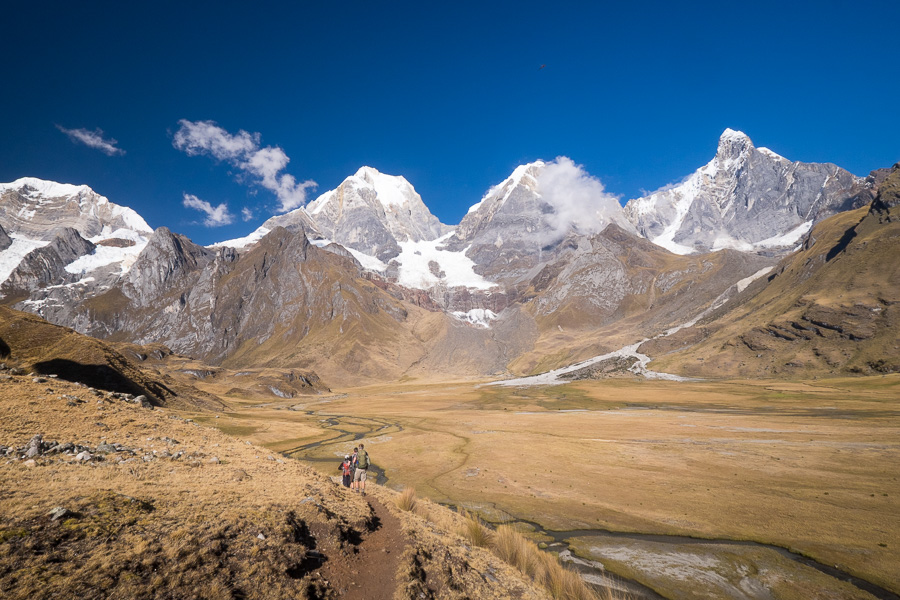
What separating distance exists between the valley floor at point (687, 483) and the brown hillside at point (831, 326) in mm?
66754

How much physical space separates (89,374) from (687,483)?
8213 centimetres

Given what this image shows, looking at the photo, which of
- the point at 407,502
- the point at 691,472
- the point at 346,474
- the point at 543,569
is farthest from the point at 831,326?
the point at 346,474

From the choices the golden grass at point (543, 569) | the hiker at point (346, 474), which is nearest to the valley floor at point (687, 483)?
the golden grass at point (543, 569)

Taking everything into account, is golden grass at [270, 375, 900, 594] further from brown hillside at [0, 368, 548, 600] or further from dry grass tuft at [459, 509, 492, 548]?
brown hillside at [0, 368, 548, 600]

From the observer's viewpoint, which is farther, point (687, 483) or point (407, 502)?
point (687, 483)

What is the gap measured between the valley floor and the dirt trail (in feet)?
42.7

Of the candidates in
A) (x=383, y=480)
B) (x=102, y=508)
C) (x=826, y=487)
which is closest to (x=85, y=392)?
(x=102, y=508)

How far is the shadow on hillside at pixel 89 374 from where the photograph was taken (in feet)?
190

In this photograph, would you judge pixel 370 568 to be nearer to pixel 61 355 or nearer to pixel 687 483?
pixel 687 483

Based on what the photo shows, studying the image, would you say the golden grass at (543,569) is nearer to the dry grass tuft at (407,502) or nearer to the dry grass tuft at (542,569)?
the dry grass tuft at (542,569)

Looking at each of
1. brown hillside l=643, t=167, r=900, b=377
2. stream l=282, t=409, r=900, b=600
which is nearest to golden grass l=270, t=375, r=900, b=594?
stream l=282, t=409, r=900, b=600

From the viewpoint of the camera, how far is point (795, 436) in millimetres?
53656

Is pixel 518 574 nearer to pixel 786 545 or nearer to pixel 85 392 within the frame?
pixel 786 545

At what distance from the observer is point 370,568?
14.2 m
